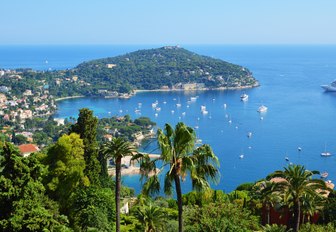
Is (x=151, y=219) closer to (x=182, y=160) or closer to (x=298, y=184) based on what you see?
(x=298, y=184)

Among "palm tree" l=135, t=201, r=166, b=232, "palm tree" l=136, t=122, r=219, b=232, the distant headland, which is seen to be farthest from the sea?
"palm tree" l=136, t=122, r=219, b=232

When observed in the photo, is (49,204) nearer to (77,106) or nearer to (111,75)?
(77,106)

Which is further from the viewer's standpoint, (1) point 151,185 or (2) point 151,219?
(2) point 151,219

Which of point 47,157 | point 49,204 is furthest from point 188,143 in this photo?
point 47,157

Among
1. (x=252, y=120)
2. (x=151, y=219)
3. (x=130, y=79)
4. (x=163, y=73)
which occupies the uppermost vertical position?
(x=151, y=219)

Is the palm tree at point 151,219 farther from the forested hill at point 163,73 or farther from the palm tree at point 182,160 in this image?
the forested hill at point 163,73

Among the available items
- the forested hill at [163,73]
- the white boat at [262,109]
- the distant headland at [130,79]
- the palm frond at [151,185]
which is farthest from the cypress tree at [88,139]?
the forested hill at [163,73]

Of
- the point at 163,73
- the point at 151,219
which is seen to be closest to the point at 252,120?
the point at 163,73
